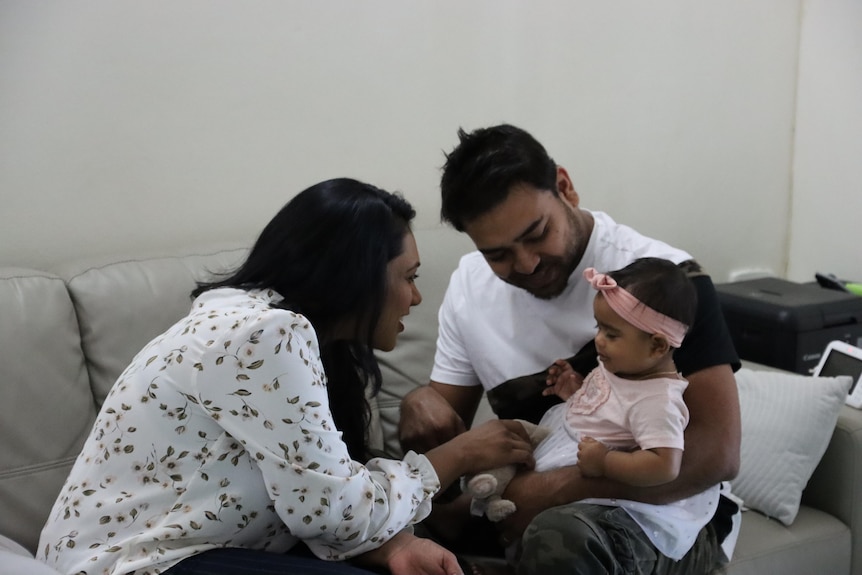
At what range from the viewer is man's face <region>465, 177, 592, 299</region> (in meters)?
1.61

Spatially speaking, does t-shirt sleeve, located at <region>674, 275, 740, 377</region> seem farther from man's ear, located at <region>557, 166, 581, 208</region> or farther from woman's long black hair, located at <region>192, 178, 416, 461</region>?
woman's long black hair, located at <region>192, 178, 416, 461</region>

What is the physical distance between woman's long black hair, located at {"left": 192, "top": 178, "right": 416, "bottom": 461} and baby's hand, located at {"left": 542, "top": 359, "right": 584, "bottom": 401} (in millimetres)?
452

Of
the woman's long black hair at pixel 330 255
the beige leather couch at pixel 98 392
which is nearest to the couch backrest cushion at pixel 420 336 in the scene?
the beige leather couch at pixel 98 392

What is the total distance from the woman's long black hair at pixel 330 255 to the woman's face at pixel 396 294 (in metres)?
0.02

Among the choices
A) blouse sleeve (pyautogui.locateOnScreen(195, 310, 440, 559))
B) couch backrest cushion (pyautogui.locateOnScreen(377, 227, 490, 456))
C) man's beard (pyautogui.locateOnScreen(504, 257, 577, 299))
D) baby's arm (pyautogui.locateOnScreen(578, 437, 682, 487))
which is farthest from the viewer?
couch backrest cushion (pyautogui.locateOnScreen(377, 227, 490, 456))

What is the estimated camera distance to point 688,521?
1.52m

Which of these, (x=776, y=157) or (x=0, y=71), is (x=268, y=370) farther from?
(x=776, y=157)

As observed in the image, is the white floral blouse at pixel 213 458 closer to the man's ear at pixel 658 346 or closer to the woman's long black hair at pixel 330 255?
the woman's long black hair at pixel 330 255

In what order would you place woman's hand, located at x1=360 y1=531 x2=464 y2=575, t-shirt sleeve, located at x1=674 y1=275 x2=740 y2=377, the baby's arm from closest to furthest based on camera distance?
woman's hand, located at x1=360 y1=531 x2=464 y2=575 → the baby's arm → t-shirt sleeve, located at x1=674 y1=275 x2=740 y2=377

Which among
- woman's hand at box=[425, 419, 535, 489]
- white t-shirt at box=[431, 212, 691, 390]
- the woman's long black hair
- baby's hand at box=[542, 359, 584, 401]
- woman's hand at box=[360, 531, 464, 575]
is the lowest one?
woman's hand at box=[360, 531, 464, 575]

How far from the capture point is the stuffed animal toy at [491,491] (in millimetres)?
1545

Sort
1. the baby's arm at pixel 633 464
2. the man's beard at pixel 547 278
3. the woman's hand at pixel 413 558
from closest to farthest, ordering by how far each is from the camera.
A: 1. the woman's hand at pixel 413 558
2. the baby's arm at pixel 633 464
3. the man's beard at pixel 547 278

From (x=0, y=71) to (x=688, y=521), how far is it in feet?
5.70

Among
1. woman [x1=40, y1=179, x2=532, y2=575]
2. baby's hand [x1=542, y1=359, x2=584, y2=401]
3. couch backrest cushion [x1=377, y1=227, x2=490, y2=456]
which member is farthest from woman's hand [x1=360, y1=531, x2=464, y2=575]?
couch backrest cushion [x1=377, y1=227, x2=490, y2=456]
